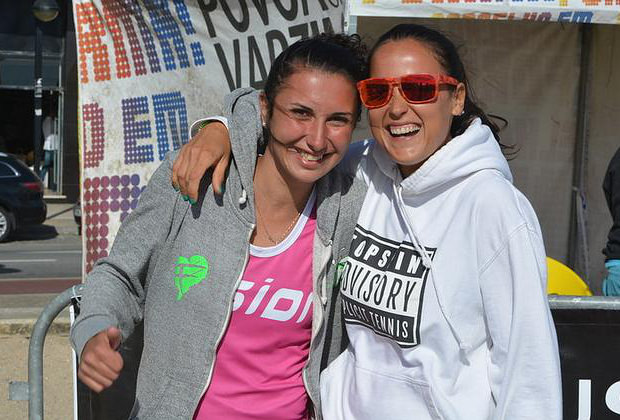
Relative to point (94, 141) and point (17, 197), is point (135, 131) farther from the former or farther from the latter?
point (17, 197)

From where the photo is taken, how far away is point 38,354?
10.2 feet

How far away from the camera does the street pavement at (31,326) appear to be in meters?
5.05

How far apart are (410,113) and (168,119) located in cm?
246

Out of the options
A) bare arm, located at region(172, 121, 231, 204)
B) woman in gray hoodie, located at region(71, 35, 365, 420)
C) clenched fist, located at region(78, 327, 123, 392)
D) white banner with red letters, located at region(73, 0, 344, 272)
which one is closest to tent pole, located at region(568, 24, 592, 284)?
white banner with red letters, located at region(73, 0, 344, 272)

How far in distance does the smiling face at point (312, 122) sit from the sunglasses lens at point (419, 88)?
20 centimetres

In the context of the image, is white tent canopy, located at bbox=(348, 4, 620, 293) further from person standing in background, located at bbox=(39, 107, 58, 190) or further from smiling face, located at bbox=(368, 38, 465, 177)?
person standing in background, located at bbox=(39, 107, 58, 190)

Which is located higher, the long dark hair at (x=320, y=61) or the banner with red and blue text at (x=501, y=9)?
the banner with red and blue text at (x=501, y=9)

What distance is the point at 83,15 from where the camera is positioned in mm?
4414

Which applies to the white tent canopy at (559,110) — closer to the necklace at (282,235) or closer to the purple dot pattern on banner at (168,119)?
the purple dot pattern on banner at (168,119)

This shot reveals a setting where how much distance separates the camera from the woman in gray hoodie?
241 centimetres

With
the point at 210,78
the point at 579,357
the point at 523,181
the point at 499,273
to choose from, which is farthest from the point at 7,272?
the point at 499,273

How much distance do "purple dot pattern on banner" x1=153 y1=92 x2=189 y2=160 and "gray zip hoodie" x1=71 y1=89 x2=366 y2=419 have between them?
2083 mm

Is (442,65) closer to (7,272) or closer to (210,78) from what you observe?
(210,78)

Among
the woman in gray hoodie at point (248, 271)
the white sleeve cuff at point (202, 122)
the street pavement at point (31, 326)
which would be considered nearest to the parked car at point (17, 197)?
the street pavement at point (31, 326)
